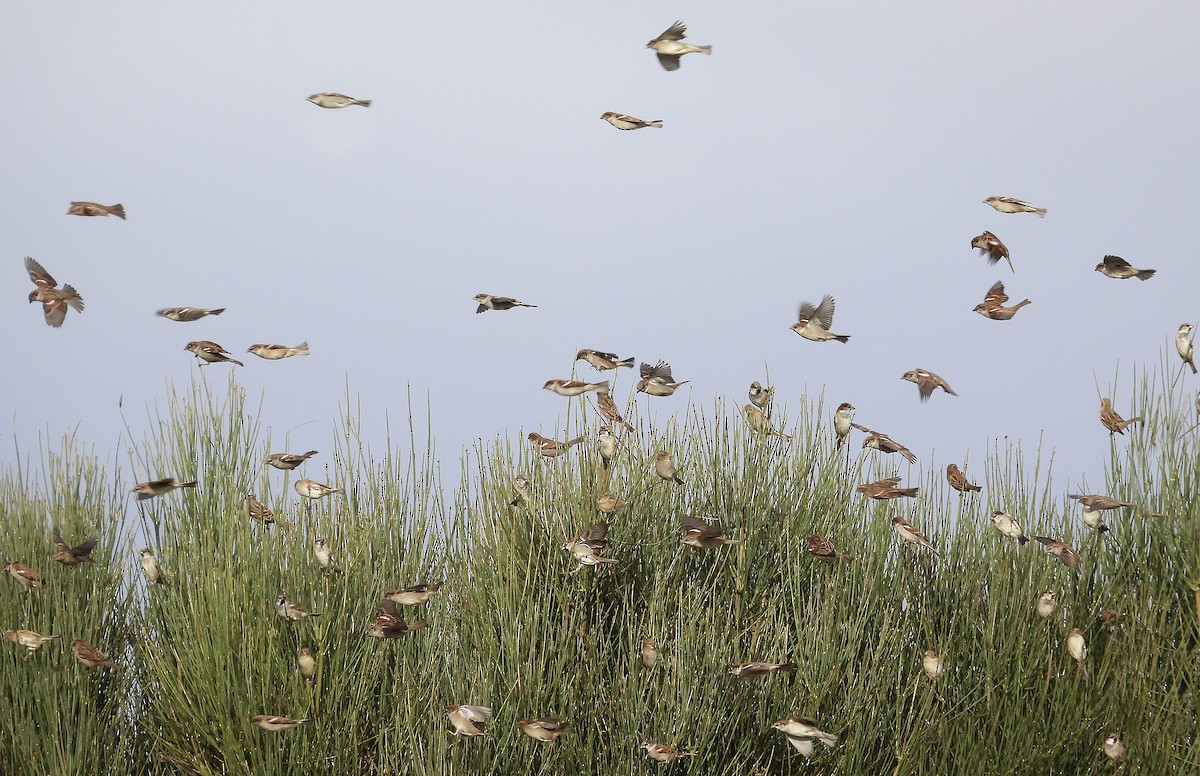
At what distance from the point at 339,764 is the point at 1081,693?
6.40m

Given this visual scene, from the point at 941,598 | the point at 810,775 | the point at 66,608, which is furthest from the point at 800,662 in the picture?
the point at 66,608

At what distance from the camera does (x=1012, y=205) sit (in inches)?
376

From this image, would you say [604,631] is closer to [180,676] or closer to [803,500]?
[803,500]

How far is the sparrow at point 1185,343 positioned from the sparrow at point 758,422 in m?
3.81

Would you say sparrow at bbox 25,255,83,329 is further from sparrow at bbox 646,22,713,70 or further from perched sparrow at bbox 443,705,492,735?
sparrow at bbox 646,22,713,70

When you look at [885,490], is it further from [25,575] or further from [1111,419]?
[25,575]

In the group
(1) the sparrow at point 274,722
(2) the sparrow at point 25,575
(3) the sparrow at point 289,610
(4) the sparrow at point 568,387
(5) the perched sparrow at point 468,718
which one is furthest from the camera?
(2) the sparrow at point 25,575

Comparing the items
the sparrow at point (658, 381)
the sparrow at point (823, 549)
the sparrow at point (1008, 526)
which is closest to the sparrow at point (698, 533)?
the sparrow at point (823, 549)

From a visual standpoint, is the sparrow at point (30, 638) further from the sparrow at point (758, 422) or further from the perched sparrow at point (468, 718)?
the sparrow at point (758, 422)

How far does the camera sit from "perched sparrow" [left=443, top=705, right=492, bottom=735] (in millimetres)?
7406

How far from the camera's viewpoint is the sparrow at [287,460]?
368 inches

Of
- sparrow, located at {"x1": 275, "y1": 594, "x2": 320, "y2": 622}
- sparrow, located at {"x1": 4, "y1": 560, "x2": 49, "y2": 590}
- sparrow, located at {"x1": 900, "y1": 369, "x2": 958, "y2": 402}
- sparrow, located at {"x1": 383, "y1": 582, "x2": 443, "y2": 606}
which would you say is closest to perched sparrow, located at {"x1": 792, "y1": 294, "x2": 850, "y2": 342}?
sparrow, located at {"x1": 900, "y1": 369, "x2": 958, "y2": 402}

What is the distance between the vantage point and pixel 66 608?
10.9 metres

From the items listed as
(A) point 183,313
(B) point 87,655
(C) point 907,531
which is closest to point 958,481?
(C) point 907,531
